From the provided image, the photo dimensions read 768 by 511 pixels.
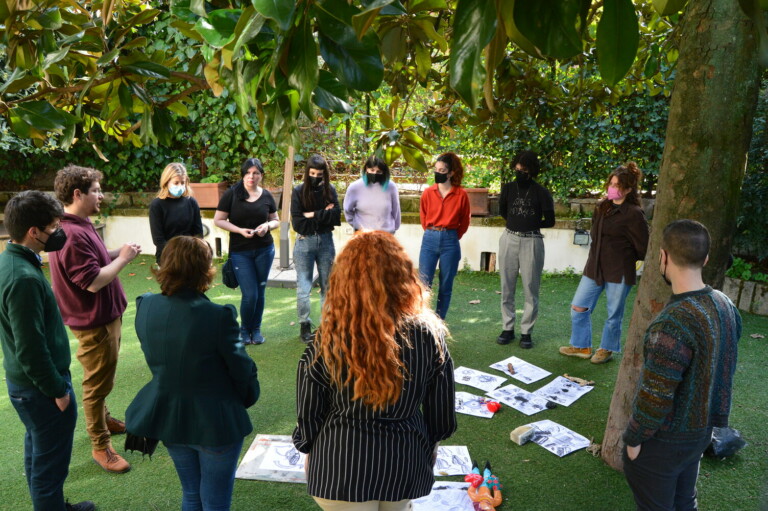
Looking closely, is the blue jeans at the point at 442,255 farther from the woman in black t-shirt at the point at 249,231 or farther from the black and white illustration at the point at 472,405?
the woman in black t-shirt at the point at 249,231

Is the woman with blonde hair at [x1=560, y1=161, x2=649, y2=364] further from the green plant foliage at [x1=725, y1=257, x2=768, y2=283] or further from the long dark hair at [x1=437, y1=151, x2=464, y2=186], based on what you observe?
the green plant foliage at [x1=725, y1=257, x2=768, y2=283]

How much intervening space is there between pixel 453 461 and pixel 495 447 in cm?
37

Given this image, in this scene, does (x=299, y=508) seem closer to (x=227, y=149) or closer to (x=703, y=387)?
(x=703, y=387)

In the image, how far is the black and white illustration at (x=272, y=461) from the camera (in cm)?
332

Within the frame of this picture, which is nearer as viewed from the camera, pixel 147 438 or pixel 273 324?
pixel 147 438

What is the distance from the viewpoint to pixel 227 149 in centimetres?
901

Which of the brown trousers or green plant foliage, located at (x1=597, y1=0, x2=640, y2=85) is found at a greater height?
green plant foliage, located at (x1=597, y1=0, x2=640, y2=85)

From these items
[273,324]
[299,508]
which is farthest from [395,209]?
[299,508]

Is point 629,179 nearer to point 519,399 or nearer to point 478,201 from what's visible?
point 519,399

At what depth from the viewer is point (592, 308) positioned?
494 centimetres

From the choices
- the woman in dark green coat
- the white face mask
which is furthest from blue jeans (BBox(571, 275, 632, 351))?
the white face mask

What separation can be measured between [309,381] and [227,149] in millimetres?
7708

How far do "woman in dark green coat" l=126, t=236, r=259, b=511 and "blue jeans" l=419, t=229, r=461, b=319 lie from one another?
129 inches

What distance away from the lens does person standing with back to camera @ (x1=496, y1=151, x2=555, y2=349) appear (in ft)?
17.0
